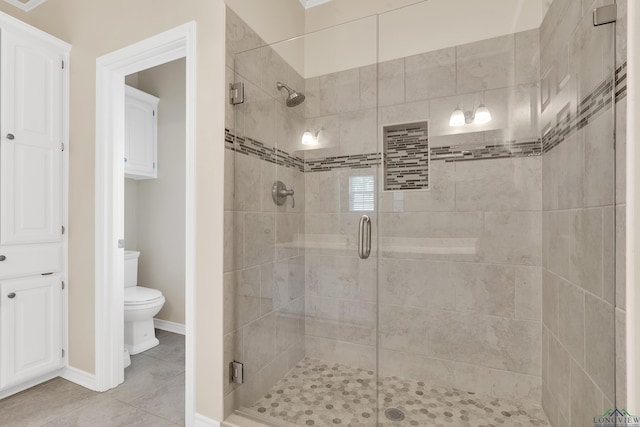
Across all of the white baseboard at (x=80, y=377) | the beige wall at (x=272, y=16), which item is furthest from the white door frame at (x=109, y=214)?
the beige wall at (x=272, y=16)

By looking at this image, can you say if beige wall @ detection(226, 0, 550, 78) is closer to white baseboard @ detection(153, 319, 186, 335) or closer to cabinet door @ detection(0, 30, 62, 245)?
cabinet door @ detection(0, 30, 62, 245)

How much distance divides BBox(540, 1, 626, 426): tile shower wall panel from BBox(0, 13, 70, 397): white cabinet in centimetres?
293

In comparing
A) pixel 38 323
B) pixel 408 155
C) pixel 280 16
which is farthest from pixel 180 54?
pixel 38 323

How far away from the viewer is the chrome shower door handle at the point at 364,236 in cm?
157

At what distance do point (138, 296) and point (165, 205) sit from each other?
38.9 inches

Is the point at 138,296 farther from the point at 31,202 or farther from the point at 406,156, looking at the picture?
the point at 406,156

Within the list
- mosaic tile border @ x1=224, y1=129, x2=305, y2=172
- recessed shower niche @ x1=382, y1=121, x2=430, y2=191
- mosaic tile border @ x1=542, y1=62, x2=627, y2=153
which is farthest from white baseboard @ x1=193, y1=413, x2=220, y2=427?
mosaic tile border @ x1=542, y1=62, x2=627, y2=153

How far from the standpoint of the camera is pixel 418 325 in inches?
70.3

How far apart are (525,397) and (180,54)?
8.96 ft

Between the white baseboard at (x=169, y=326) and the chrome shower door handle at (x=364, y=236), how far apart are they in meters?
2.28

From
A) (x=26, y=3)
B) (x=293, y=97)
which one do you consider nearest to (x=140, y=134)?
(x=26, y=3)

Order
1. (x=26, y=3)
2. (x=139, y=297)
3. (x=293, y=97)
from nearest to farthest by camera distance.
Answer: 1. (x=293, y=97)
2. (x=26, y=3)
3. (x=139, y=297)

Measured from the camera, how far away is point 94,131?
1965 mm

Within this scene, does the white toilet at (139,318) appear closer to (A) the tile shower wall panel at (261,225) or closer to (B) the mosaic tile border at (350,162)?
(A) the tile shower wall panel at (261,225)
